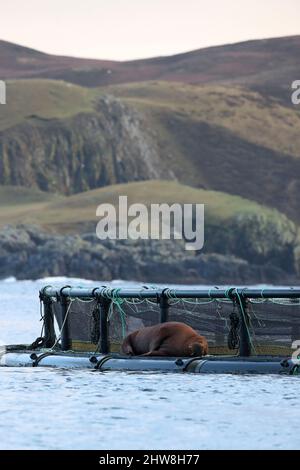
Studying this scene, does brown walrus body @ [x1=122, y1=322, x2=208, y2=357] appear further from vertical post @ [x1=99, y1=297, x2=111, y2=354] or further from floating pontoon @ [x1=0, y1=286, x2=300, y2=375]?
vertical post @ [x1=99, y1=297, x2=111, y2=354]

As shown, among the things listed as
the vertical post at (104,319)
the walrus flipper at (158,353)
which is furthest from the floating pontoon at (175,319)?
the walrus flipper at (158,353)

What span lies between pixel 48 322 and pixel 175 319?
12.9 ft

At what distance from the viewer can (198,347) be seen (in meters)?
31.9

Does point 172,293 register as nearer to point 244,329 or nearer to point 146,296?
point 146,296

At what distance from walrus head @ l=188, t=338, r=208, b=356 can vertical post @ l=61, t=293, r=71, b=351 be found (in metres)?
3.97

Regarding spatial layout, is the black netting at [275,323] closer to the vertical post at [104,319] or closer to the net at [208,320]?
the net at [208,320]

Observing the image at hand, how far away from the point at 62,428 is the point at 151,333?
25.5ft

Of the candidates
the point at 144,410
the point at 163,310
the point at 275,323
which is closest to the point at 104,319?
the point at 163,310

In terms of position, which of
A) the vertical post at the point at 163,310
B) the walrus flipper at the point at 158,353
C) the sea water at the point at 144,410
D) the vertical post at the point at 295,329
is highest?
the vertical post at the point at 163,310

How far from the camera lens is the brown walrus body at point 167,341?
3141cm

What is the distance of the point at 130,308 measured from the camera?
1331 inches

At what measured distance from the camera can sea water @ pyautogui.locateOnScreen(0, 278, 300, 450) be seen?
22609 mm

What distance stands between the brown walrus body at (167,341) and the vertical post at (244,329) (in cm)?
90
